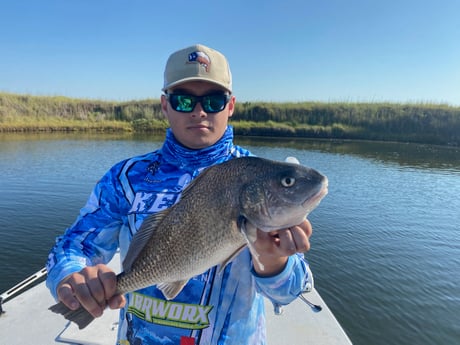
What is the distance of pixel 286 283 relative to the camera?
170 centimetres

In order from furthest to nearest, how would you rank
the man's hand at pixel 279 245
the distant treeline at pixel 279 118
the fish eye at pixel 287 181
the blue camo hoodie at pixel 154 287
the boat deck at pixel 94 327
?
the distant treeline at pixel 279 118 → the boat deck at pixel 94 327 → the blue camo hoodie at pixel 154 287 → the fish eye at pixel 287 181 → the man's hand at pixel 279 245

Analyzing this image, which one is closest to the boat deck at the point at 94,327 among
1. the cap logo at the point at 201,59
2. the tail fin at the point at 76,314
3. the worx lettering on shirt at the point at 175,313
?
the worx lettering on shirt at the point at 175,313

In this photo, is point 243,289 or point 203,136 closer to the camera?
point 243,289

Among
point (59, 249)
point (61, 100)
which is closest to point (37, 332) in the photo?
point (59, 249)

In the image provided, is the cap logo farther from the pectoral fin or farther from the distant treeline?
the distant treeline

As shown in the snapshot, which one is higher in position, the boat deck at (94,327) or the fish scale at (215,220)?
the fish scale at (215,220)

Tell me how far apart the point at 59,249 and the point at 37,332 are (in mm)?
3071

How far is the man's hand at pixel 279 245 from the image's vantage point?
1.48 meters

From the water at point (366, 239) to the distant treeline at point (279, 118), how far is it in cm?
2411

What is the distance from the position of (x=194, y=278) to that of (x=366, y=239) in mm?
9987

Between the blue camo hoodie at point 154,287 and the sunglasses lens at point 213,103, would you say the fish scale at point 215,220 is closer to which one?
the blue camo hoodie at point 154,287

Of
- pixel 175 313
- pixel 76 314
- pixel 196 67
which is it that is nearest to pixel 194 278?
pixel 175 313

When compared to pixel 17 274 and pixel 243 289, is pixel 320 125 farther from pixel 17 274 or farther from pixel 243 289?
pixel 243 289

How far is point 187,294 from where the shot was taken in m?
1.83
